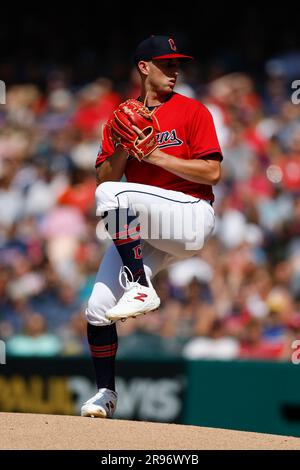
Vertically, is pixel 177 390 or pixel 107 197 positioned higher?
pixel 107 197

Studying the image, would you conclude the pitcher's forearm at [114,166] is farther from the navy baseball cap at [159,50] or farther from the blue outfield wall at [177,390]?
the blue outfield wall at [177,390]

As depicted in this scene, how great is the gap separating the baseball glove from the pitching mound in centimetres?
138

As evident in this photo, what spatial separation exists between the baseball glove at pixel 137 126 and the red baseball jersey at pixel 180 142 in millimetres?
180

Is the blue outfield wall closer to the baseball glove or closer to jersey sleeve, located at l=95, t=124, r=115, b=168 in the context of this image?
jersey sleeve, located at l=95, t=124, r=115, b=168

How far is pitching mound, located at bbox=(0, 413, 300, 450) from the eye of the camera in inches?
183

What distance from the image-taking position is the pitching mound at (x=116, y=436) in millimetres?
4648

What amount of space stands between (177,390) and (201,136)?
2889 mm

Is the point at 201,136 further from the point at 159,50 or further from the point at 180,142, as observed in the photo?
the point at 159,50

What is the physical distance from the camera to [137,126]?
206 inches

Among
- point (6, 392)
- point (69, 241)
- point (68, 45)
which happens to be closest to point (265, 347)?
point (6, 392)

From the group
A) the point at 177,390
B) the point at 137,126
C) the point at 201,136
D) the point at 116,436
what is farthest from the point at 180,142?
the point at 177,390

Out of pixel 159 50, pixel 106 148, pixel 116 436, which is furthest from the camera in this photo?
pixel 106 148
